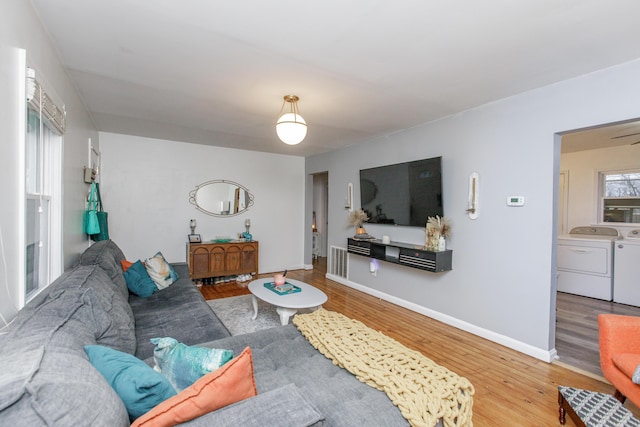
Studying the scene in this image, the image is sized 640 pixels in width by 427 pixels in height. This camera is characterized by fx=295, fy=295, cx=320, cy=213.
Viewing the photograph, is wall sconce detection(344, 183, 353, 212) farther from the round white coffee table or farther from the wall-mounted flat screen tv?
the round white coffee table

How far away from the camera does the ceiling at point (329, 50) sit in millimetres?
1663

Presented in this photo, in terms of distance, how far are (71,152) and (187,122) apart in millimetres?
1455

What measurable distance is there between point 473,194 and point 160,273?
3.53 meters

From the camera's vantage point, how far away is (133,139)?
4633mm

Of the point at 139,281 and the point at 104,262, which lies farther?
the point at 139,281

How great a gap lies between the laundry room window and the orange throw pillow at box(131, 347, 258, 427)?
631 centimetres

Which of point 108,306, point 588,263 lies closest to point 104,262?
point 108,306

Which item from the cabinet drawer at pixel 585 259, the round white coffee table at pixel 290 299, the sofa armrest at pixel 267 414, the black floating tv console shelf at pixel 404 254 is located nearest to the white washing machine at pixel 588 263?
the cabinet drawer at pixel 585 259

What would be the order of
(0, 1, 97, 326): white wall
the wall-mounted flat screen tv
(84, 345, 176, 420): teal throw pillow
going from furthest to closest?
1. the wall-mounted flat screen tv
2. (0, 1, 97, 326): white wall
3. (84, 345, 176, 420): teal throw pillow

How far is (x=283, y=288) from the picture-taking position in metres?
3.19

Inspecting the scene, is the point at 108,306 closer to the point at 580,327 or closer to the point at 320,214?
the point at 580,327

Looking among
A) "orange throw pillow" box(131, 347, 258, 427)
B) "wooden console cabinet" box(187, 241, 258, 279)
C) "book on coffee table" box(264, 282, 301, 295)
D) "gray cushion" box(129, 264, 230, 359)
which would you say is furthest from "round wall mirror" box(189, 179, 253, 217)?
"orange throw pillow" box(131, 347, 258, 427)

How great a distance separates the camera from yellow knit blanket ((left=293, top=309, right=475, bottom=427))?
3.98ft

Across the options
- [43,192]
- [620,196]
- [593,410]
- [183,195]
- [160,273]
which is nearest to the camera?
[593,410]
